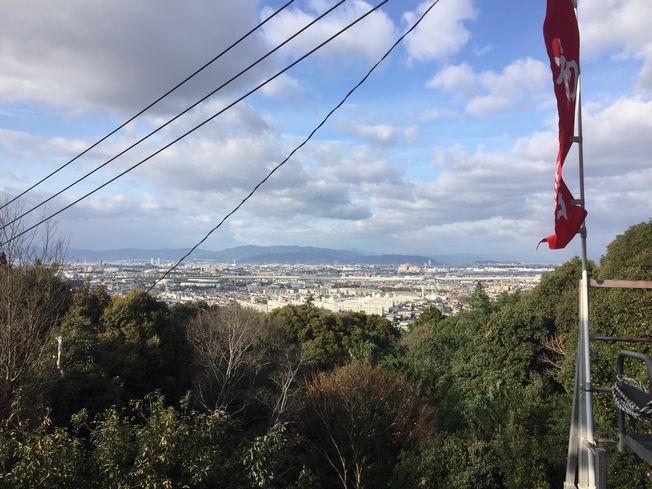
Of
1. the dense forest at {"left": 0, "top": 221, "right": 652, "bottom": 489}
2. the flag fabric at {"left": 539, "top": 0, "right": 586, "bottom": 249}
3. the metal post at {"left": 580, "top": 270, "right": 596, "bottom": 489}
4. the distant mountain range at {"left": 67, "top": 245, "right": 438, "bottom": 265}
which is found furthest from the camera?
the distant mountain range at {"left": 67, "top": 245, "right": 438, "bottom": 265}

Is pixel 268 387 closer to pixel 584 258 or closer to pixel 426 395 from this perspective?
pixel 426 395

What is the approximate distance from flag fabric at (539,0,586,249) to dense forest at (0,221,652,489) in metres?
3.39

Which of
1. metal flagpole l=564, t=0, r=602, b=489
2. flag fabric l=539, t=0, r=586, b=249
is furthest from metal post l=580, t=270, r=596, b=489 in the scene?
flag fabric l=539, t=0, r=586, b=249

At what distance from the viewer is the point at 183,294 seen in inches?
1267

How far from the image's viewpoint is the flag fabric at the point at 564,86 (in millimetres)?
2730

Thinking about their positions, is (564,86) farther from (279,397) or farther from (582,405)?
(279,397)

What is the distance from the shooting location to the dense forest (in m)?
4.39

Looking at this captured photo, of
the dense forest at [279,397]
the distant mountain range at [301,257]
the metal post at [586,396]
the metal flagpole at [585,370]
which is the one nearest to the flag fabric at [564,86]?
the metal flagpole at [585,370]

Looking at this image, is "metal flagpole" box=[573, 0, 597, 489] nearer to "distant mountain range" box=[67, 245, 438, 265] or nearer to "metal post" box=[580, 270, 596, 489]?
"metal post" box=[580, 270, 596, 489]

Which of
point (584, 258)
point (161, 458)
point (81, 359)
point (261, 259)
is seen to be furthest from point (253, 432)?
point (261, 259)

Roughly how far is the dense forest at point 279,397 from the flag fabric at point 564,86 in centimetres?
339

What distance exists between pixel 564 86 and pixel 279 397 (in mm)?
11297

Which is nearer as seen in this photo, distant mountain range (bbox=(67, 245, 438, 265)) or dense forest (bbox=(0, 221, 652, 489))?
dense forest (bbox=(0, 221, 652, 489))

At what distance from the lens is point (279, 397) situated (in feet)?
41.7
